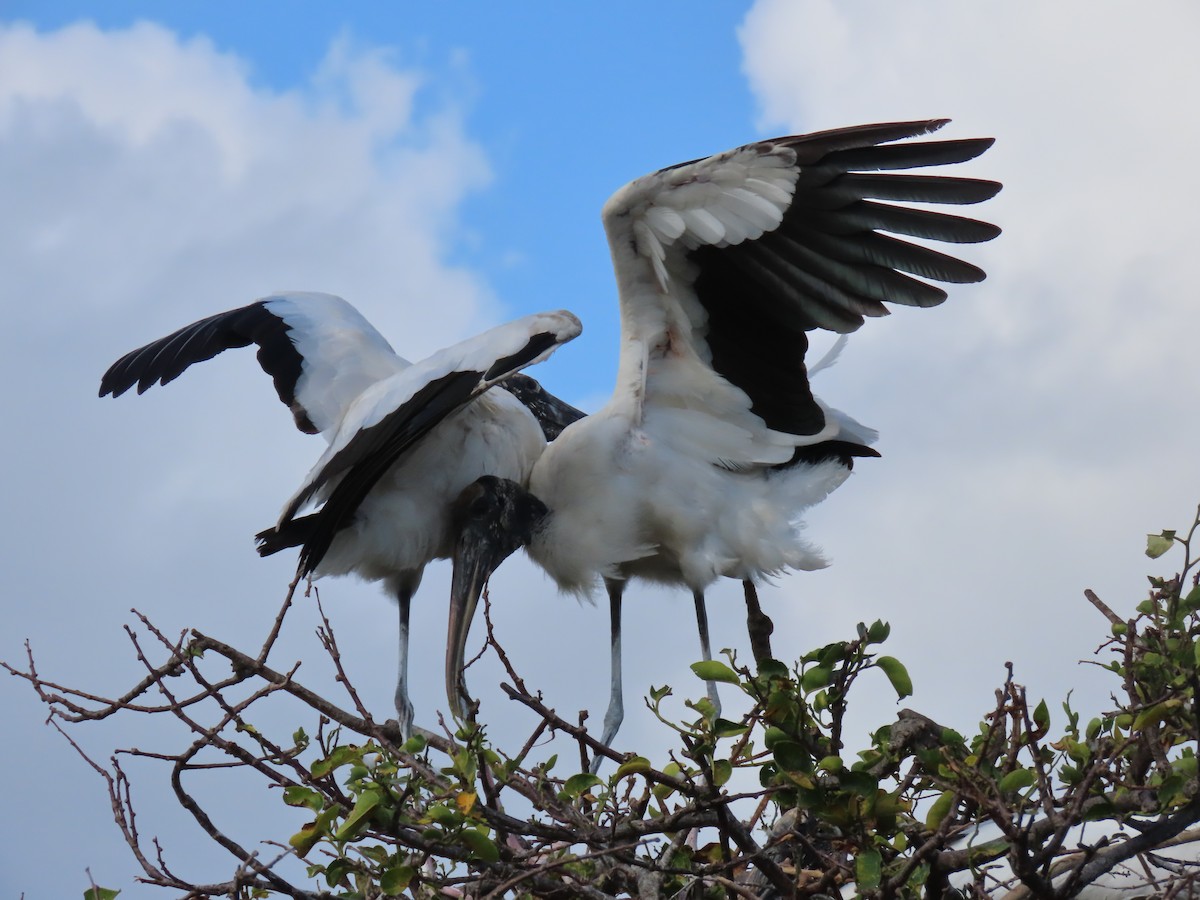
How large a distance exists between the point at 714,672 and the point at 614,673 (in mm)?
2370

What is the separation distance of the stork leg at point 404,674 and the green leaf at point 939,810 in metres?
2.12

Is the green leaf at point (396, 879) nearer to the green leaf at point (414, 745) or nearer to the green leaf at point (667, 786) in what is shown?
the green leaf at point (414, 745)

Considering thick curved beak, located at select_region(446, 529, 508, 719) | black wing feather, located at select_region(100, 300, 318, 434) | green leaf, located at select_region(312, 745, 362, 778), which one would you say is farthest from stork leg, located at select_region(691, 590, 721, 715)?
green leaf, located at select_region(312, 745, 362, 778)

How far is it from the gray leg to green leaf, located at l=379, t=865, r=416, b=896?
5.62ft

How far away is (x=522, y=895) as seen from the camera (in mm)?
2930

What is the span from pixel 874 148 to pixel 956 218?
27cm

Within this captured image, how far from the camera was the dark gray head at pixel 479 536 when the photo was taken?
14.9 ft

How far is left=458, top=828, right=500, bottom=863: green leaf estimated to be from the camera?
2.71m

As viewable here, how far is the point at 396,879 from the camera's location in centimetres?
270

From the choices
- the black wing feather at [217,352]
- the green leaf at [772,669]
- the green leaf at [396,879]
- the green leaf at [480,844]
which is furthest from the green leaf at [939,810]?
the black wing feather at [217,352]

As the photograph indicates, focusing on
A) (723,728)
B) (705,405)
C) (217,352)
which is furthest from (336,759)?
(217,352)

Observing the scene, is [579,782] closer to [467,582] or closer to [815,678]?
[815,678]

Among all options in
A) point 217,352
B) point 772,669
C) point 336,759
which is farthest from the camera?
point 217,352

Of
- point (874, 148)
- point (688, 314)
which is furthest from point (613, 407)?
point (874, 148)
